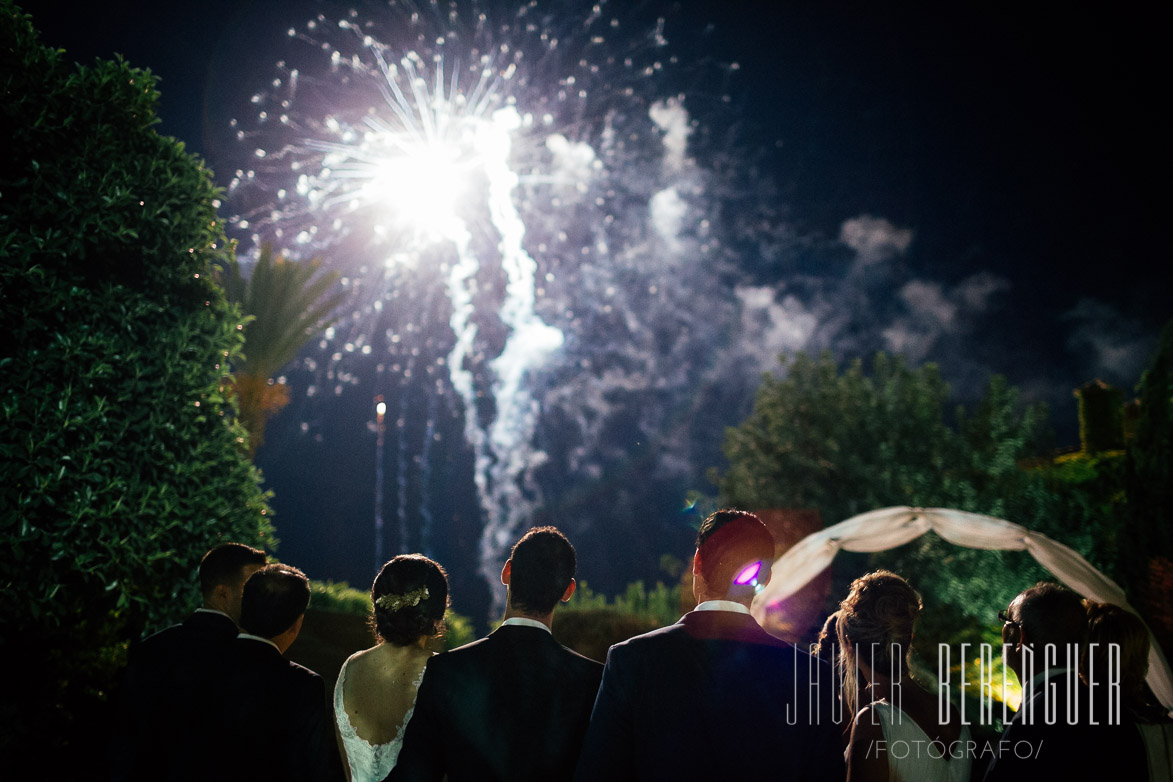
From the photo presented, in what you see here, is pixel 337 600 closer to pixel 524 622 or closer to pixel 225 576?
pixel 225 576

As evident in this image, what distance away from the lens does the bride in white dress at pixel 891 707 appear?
3549 millimetres

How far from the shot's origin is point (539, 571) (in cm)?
322

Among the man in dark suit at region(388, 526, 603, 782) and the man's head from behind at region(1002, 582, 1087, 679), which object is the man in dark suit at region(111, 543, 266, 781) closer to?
the man in dark suit at region(388, 526, 603, 782)

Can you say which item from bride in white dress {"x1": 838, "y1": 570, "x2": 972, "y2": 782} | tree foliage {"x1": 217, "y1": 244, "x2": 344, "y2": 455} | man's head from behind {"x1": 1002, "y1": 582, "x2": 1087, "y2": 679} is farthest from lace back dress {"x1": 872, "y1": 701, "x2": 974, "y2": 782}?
tree foliage {"x1": 217, "y1": 244, "x2": 344, "y2": 455}

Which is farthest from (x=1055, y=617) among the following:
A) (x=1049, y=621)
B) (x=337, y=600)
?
(x=337, y=600)

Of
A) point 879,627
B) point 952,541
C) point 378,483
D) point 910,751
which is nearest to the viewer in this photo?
point 910,751

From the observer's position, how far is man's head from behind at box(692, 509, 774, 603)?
3127 mm

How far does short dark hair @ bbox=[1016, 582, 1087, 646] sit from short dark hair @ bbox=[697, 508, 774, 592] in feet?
6.52

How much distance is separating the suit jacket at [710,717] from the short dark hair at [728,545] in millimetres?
302

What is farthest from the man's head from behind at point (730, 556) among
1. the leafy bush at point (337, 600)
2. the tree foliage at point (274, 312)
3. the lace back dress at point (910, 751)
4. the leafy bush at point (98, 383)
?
the tree foliage at point (274, 312)

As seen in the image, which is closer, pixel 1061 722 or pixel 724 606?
pixel 724 606

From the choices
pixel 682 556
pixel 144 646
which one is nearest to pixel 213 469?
pixel 144 646

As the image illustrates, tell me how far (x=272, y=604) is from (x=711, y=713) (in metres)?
2.51

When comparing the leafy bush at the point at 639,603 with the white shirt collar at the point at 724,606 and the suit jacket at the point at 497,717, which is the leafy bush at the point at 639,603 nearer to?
the suit jacket at the point at 497,717
